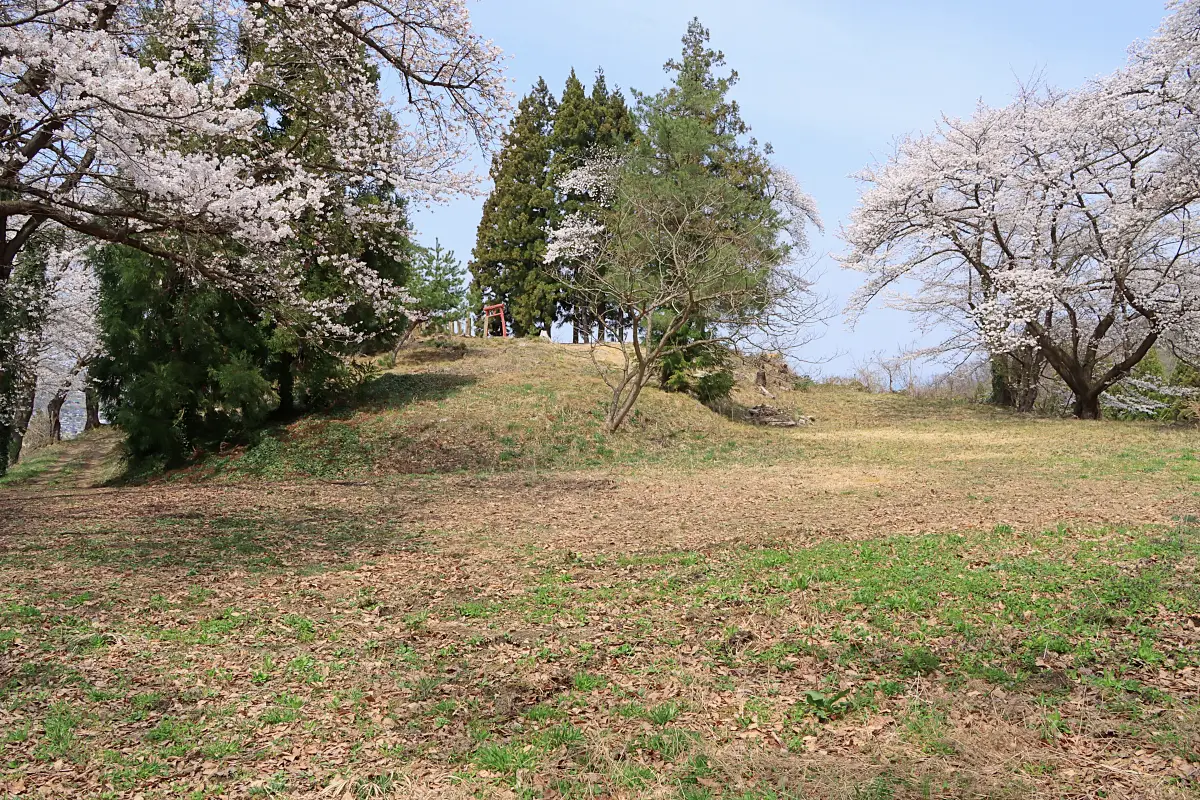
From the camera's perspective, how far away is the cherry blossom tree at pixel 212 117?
22.4 ft

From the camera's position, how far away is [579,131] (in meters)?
30.9

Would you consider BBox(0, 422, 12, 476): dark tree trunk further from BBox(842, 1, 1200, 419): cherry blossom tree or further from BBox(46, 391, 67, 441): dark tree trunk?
BBox(842, 1, 1200, 419): cherry blossom tree

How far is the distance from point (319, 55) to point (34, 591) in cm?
632

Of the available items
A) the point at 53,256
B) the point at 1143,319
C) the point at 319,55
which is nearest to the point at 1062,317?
the point at 1143,319

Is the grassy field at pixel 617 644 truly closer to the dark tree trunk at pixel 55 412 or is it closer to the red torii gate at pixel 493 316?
the red torii gate at pixel 493 316

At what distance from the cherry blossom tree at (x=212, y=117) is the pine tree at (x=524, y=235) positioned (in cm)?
1873

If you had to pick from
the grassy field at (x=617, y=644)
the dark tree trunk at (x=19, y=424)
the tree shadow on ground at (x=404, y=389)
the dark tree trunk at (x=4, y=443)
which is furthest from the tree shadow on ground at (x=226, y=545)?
the dark tree trunk at (x=19, y=424)

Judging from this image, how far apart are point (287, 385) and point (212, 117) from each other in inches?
401

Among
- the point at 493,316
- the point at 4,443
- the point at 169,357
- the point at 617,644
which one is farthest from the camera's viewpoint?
the point at 493,316

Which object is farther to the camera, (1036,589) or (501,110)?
(501,110)

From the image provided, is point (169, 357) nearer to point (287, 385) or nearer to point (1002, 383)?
point (287, 385)

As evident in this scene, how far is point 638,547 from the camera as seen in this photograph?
7.79 metres

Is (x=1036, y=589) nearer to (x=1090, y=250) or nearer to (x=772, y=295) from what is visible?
(x=772, y=295)

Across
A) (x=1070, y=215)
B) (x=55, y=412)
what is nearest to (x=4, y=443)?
(x=55, y=412)
